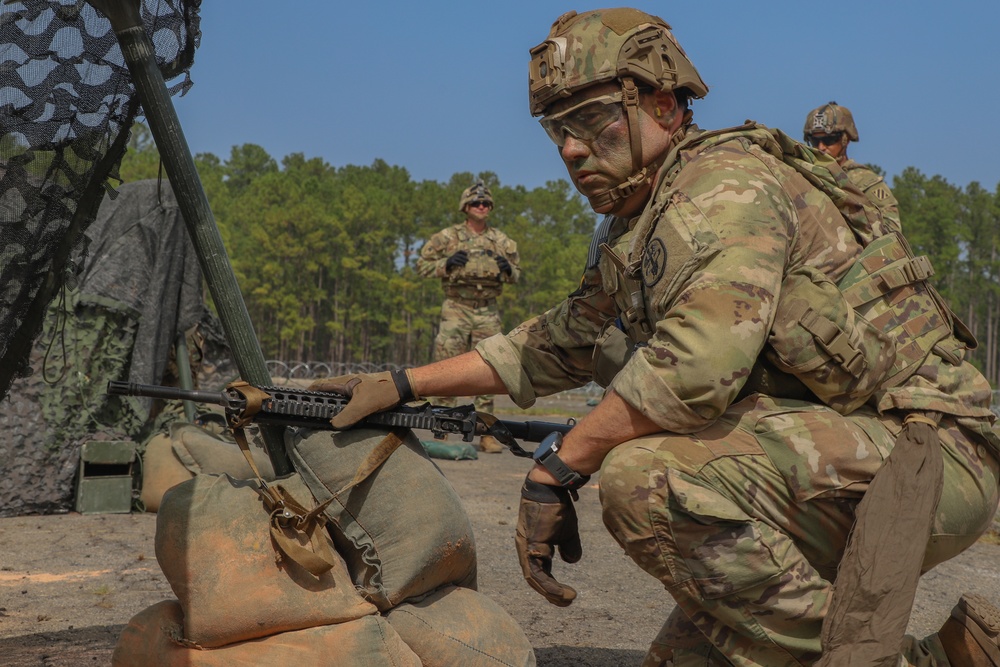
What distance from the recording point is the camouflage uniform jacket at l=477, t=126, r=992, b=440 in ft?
7.80

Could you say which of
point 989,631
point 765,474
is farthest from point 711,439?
point 989,631

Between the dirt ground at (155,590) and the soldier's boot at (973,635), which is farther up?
the soldier's boot at (973,635)

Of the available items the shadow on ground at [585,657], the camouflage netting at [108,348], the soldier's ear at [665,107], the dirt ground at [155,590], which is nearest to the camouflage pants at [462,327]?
the camouflage netting at [108,348]

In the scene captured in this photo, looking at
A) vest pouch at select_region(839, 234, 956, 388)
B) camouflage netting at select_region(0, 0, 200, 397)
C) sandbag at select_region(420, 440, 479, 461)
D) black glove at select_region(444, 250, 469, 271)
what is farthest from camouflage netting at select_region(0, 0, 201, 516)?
black glove at select_region(444, 250, 469, 271)

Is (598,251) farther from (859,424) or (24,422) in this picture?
(24,422)

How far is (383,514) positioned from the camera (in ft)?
9.23

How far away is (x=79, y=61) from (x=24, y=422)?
13.8ft

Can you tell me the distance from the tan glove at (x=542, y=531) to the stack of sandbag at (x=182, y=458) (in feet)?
12.9

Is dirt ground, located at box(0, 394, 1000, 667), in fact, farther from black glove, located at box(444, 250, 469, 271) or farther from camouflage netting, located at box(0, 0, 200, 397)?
black glove, located at box(444, 250, 469, 271)

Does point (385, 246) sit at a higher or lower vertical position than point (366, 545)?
higher

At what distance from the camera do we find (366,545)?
110 inches

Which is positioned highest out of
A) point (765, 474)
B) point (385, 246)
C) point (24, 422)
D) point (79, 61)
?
point (385, 246)

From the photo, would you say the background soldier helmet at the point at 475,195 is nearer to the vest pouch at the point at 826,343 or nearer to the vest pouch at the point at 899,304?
the vest pouch at the point at 899,304

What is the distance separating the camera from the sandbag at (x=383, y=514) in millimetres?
2791
